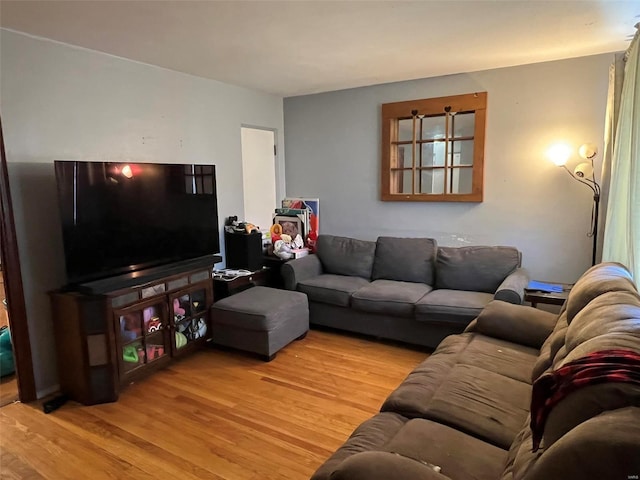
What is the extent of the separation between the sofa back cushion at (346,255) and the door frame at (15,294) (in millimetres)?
2546

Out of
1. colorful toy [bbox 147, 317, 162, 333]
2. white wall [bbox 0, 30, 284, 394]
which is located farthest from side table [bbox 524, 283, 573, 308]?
white wall [bbox 0, 30, 284, 394]

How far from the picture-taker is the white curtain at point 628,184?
221 centimetres

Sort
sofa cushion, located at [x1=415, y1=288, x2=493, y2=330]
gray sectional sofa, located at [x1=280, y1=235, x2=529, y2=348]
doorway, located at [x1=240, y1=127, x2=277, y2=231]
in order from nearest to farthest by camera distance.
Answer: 1. sofa cushion, located at [x1=415, y1=288, x2=493, y2=330]
2. gray sectional sofa, located at [x1=280, y1=235, x2=529, y2=348]
3. doorway, located at [x1=240, y1=127, x2=277, y2=231]

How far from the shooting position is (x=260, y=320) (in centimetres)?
320

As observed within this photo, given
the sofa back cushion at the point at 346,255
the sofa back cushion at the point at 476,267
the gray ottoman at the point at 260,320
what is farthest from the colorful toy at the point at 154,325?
the sofa back cushion at the point at 476,267

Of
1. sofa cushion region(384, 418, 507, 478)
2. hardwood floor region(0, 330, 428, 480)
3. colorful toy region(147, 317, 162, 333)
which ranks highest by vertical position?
sofa cushion region(384, 418, 507, 478)

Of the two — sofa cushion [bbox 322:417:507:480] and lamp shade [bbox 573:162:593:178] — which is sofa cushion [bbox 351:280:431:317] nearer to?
lamp shade [bbox 573:162:593:178]

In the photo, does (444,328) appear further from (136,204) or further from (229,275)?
(136,204)

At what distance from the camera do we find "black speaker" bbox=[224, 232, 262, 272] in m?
3.96

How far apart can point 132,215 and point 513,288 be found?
2825mm

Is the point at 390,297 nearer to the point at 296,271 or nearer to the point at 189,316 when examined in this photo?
the point at 296,271

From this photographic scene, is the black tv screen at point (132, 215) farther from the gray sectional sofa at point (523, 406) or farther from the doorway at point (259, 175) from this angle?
the gray sectional sofa at point (523, 406)

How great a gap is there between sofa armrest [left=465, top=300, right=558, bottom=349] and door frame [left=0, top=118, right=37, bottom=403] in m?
2.87

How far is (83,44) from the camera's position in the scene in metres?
2.81
